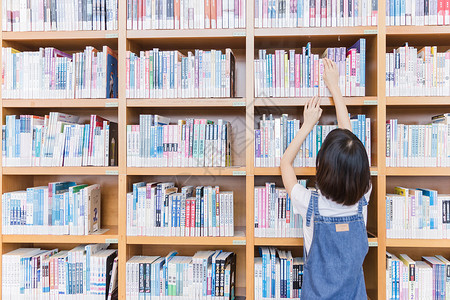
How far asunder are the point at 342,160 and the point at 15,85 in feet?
6.97

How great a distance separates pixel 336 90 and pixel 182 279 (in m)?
1.54

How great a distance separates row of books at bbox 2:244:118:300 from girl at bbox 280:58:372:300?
1.31 m

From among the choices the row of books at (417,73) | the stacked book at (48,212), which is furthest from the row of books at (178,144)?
the row of books at (417,73)

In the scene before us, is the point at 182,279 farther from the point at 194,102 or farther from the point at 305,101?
the point at 305,101

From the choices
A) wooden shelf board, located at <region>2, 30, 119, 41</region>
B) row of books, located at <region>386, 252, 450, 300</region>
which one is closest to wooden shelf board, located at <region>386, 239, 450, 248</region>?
row of books, located at <region>386, 252, 450, 300</region>

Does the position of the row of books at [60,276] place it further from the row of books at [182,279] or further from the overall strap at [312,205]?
the overall strap at [312,205]

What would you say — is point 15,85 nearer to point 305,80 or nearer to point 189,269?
point 189,269

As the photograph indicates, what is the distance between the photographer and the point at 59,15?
2213 mm

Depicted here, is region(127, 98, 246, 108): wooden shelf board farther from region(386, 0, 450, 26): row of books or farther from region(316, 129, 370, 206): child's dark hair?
region(386, 0, 450, 26): row of books

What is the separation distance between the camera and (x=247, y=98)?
210cm

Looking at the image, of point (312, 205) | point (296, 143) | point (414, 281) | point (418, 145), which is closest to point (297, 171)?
point (296, 143)

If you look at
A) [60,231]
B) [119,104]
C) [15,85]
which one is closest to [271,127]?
[119,104]

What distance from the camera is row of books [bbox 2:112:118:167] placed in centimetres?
220

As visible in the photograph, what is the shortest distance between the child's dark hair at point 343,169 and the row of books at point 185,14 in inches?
41.1
